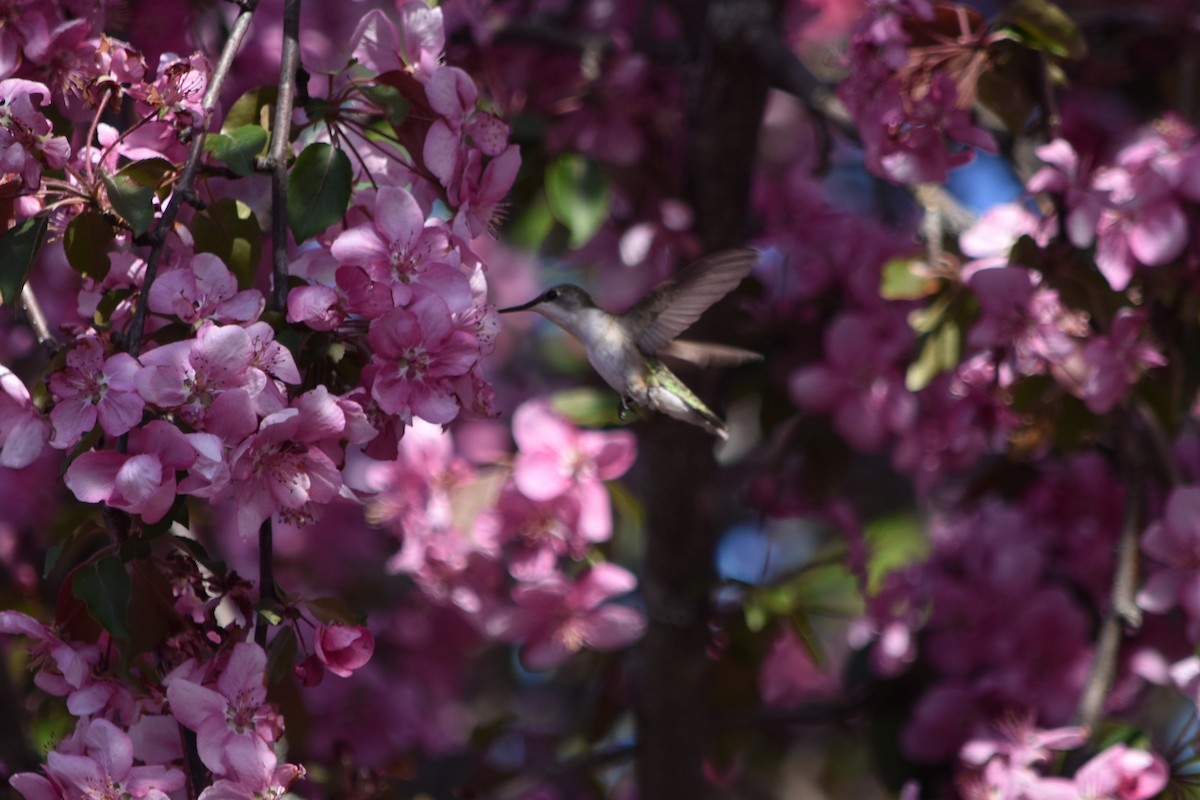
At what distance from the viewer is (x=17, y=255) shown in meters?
1.13

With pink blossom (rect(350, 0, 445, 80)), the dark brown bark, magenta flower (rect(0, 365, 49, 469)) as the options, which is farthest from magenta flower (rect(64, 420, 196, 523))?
the dark brown bark

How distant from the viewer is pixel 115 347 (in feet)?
3.66

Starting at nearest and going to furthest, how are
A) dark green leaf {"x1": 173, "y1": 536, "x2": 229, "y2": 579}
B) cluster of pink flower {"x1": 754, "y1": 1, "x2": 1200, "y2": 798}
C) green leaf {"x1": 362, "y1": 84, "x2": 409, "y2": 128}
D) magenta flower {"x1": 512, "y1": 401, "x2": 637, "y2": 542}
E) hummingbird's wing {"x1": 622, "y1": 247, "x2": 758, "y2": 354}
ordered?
dark green leaf {"x1": 173, "y1": 536, "x2": 229, "y2": 579} → green leaf {"x1": 362, "y1": 84, "x2": 409, "y2": 128} → hummingbird's wing {"x1": 622, "y1": 247, "x2": 758, "y2": 354} → cluster of pink flower {"x1": 754, "y1": 1, "x2": 1200, "y2": 798} → magenta flower {"x1": 512, "y1": 401, "x2": 637, "y2": 542}

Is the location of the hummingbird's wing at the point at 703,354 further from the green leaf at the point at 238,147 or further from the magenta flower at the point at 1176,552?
the green leaf at the point at 238,147

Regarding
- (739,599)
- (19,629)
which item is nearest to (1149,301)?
(739,599)

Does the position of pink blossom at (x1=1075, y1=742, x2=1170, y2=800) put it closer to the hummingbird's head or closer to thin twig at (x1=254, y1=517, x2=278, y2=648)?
the hummingbird's head

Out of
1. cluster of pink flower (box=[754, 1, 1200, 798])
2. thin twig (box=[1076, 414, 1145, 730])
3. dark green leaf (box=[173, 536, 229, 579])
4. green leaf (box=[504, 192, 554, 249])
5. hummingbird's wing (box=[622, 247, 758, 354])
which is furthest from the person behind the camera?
green leaf (box=[504, 192, 554, 249])

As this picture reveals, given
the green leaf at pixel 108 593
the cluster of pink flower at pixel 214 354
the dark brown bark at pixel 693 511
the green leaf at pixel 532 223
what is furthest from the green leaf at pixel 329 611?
the green leaf at pixel 532 223

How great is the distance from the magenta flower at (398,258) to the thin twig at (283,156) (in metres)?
0.05

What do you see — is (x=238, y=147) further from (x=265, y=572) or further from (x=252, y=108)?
(x=265, y=572)

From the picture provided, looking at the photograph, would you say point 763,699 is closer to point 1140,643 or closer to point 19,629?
point 1140,643

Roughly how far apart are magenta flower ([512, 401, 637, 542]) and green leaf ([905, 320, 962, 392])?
0.42m

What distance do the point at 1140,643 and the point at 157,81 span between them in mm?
1586

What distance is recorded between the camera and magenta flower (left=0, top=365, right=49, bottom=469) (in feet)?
3.67
